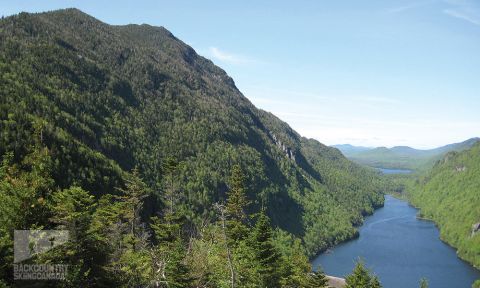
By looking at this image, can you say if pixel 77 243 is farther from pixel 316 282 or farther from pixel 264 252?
pixel 316 282

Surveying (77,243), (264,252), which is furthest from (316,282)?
(77,243)

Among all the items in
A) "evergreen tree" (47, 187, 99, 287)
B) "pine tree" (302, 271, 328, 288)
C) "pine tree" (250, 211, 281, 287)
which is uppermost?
"evergreen tree" (47, 187, 99, 287)

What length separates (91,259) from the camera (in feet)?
88.7

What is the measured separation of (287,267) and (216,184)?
137192 millimetres

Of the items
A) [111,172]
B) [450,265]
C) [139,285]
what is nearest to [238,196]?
[139,285]

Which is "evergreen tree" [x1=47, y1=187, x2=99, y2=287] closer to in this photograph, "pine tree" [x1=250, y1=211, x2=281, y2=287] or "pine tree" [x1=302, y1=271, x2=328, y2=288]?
"pine tree" [x1=250, y1=211, x2=281, y2=287]

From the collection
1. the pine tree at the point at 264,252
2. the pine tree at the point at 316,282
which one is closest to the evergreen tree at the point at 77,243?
the pine tree at the point at 264,252

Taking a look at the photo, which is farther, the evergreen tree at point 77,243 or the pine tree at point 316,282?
the pine tree at point 316,282

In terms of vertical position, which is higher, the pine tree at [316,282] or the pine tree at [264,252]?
the pine tree at [264,252]

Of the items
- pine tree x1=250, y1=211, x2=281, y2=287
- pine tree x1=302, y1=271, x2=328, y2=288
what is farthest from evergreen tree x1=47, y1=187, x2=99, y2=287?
pine tree x1=302, y1=271, x2=328, y2=288

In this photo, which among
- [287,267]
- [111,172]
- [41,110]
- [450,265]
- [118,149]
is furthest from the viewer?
[450,265]

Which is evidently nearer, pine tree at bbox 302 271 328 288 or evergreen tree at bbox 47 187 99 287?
evergreen tree at bbox 47 187 99 287

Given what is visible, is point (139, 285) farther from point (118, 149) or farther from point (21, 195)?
point (118, 149)

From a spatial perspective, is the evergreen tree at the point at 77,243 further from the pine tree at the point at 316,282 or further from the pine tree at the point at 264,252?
the pine tree at the point at 316,282
